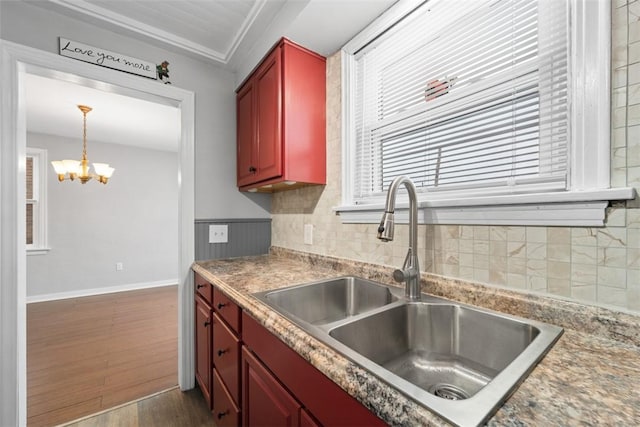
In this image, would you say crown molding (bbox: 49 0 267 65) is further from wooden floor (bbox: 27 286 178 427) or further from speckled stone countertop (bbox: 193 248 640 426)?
wooden floor (bbox: 27 286 178 427)

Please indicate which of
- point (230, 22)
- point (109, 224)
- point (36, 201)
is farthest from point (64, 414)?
point (36, 201)

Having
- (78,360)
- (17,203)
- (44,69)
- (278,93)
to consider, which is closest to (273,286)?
(278,93)

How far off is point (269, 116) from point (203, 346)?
59.2 inches

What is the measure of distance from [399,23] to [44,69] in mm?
1943

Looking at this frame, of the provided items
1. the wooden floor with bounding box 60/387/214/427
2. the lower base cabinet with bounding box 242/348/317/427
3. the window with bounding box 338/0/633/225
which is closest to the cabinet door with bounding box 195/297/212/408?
the wooden floor with bounding box 60/387/214/427

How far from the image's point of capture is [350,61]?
5.14 feet

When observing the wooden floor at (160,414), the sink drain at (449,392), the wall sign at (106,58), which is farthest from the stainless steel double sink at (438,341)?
the wall sign at (106,58)

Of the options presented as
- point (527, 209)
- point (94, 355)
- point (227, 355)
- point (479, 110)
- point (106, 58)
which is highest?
point (106, 58)

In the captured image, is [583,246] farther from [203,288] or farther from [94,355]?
[94,355]

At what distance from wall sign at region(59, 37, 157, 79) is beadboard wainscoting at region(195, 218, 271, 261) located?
1061 mm

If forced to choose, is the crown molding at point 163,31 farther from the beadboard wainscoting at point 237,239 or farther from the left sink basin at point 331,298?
the left sink basin at point 331,298

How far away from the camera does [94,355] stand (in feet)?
7.89

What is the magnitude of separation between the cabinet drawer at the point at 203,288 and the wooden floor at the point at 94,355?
82 cm

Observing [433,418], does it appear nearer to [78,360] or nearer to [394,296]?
[394,296]
